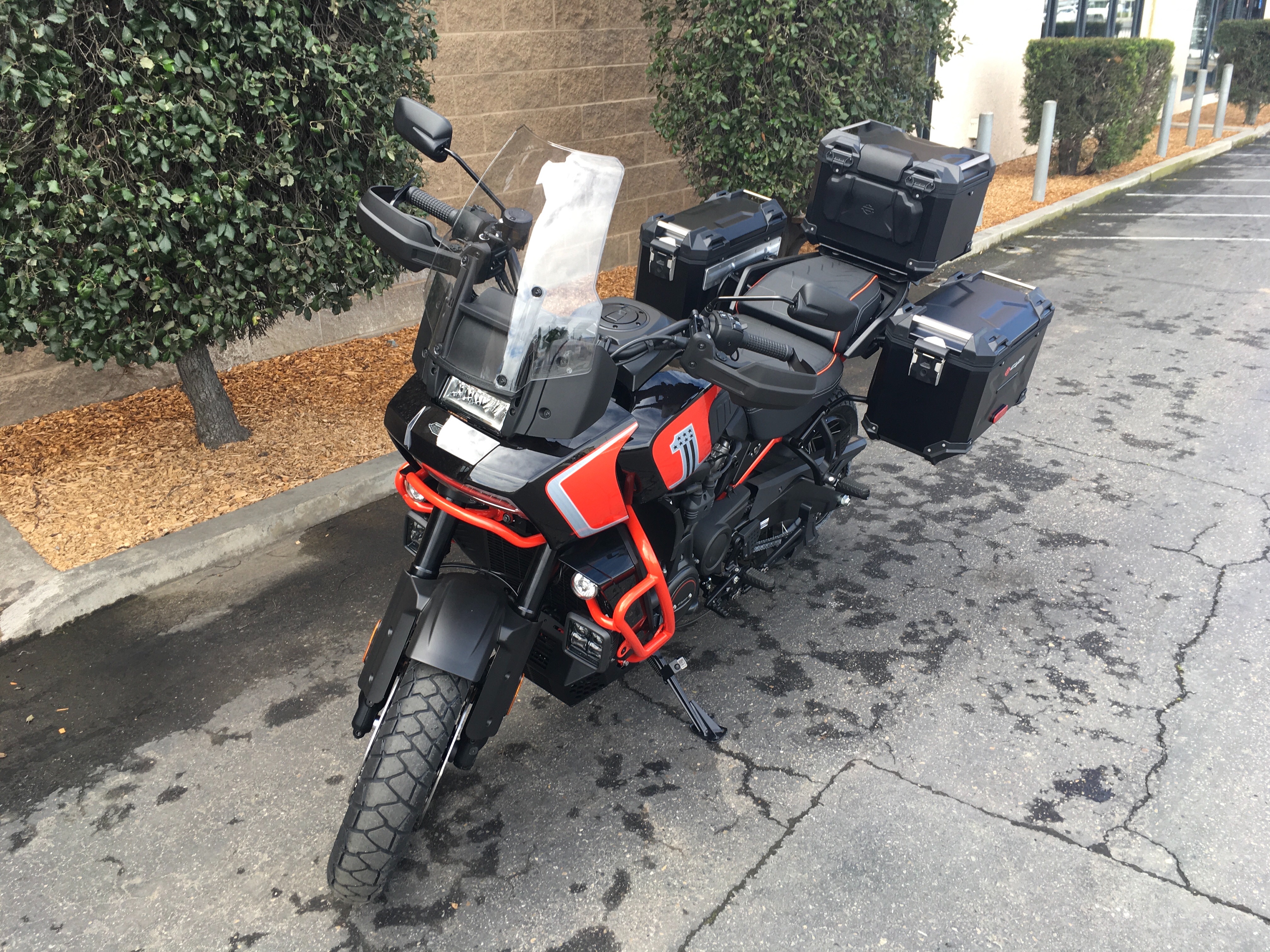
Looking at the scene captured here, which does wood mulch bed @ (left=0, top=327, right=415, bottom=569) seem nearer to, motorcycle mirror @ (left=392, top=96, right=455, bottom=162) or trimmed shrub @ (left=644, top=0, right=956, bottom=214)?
motorcycle mirror @ (left=392, top=96, right=455, bottom=162)

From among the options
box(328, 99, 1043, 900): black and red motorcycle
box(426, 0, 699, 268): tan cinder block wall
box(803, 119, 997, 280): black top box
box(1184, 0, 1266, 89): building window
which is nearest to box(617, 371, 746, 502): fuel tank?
box(328, 99, 1043, 900): black and red motorcycle

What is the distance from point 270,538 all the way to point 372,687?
203 cm

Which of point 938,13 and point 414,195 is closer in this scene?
point 414,195

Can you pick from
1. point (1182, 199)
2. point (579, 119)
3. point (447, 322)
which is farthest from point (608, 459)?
point (1182, 199)

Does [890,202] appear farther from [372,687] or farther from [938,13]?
[938,13]

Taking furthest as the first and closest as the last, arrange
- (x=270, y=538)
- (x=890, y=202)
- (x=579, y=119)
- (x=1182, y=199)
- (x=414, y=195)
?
(x=1182, y=199) < (x=579, y=119) < (x=270, y=538) < (x=890, y=202) < (x=414, y=195)

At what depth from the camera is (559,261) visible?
236 cm

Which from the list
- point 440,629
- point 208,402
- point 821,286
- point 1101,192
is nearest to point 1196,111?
point 1101,192

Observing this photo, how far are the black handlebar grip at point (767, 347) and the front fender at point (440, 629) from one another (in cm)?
100

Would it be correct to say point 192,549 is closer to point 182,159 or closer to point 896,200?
point 182,159

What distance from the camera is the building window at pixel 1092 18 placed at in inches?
589

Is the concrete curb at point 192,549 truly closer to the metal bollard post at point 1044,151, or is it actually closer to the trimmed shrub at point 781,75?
the trimmed shrub at point 781,75

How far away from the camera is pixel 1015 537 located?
14.5 ft

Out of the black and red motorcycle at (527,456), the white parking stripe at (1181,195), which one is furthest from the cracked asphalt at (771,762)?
the white parking stripe at (1181,195)
